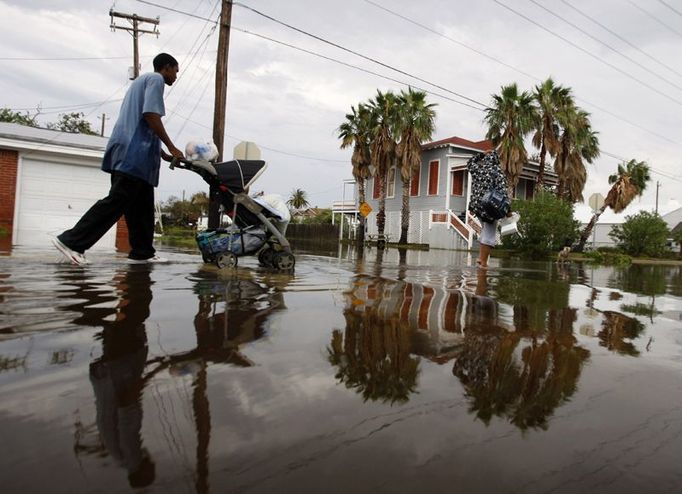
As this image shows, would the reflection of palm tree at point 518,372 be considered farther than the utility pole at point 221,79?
No

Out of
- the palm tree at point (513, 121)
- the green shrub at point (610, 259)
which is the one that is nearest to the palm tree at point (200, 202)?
the palm tree at point (513, 121)

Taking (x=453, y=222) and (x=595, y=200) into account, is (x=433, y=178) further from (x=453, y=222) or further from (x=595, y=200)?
(x=595, y=200)

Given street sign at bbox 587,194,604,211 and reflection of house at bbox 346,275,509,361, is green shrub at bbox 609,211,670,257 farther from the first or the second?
reflection of house at bbox 346,275,509,361

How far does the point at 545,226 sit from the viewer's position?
19.5 m

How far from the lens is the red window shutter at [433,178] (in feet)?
115

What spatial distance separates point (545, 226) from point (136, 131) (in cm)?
1752

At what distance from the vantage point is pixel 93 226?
5.14m

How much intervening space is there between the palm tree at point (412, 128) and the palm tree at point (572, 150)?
25.8ft

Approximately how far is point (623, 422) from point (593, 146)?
3550 cm

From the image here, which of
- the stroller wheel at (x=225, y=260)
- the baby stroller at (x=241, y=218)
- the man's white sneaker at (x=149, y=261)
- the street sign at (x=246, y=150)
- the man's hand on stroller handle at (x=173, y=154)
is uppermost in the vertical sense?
the street sign at (x=246, y=150)

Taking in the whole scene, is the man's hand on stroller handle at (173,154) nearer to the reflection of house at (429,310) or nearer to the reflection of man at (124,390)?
the reflection of house at (429,310)

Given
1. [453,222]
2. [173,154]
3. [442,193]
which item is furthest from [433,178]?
[173,154]

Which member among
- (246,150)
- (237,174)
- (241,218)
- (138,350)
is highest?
(246,150)

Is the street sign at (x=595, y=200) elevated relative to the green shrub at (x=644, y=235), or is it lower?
elevated
